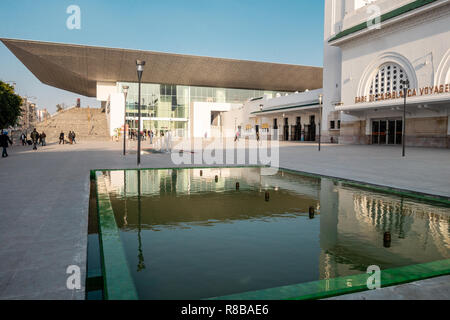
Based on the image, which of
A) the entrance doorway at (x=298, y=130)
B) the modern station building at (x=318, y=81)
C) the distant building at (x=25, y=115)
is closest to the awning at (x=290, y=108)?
the modern station building at (x=318, y=81)

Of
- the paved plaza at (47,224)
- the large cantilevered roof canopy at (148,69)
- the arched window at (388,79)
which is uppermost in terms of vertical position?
the large cantilevered roof canopy at (148,69)

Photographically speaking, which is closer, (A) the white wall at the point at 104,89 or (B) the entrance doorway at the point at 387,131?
(B) the entrance doorway at the point at 387,131

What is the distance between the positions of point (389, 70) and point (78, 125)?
148 ft

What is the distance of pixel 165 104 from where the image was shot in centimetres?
6706

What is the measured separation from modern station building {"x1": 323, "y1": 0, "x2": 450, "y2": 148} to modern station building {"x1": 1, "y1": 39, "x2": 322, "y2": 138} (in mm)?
18549

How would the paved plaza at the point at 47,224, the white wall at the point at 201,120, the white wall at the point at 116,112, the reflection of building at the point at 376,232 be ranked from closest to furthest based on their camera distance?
the paved plaza at the point at 47,224 → the reflection of building at the point at 376,232 → the white wall at the point at 116,112 → the white wall at the point at 201,120

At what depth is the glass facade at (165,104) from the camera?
64.7m

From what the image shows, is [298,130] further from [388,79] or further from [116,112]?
[116,112]

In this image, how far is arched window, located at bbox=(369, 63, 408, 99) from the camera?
30.8 metres

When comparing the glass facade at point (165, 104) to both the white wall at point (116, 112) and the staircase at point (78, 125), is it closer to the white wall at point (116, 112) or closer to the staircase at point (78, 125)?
the staircase at point (78, 125)

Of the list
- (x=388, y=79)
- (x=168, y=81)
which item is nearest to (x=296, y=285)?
(x=388, y=79)

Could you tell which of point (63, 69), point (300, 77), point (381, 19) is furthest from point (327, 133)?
point (63, 69)
